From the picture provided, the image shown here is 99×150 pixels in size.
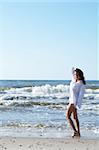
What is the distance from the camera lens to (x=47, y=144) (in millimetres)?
7102

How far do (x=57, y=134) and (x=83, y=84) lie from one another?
1.10 m

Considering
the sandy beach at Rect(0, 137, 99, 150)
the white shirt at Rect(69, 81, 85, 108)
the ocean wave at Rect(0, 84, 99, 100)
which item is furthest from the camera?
the ocean wave at Rect(0, 84, 99, 100)

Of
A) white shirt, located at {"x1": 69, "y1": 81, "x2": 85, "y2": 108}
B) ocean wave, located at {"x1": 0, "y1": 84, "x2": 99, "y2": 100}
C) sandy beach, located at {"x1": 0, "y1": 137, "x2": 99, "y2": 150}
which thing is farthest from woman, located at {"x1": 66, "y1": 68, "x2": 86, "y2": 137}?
ocean wave, located at {"x1": 0, "y1": 84, "x2": 99, "y2": 100}

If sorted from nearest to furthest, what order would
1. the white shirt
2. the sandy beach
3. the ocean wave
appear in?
the sandy beach → the white shirt → the ocean wave

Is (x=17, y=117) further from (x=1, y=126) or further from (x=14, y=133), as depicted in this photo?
(x=14, y=133)

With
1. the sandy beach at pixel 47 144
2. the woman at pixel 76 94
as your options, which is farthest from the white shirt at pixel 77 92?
the sandy beach at pixel 47 144

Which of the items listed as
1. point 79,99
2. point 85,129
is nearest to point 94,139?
point 79,99

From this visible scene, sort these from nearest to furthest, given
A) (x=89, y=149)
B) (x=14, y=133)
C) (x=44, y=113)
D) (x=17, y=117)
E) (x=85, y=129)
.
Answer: (x=89, y=149), (x=14, y=133), (x=85, y=129), (x=17, y=117), (x=44, y=113)

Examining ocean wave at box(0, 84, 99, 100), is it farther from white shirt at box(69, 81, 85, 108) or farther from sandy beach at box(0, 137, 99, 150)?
sandy beach at box(0, 137, 99, 150)

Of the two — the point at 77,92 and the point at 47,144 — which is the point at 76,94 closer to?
the point at 77,92

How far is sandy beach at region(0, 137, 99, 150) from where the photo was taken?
687 centimetres

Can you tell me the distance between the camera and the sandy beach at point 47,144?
6.87 metres

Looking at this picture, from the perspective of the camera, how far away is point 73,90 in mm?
7996

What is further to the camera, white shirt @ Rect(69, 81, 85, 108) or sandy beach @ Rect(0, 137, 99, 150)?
white shirt @ Rect(69, 81, 85, 108)
